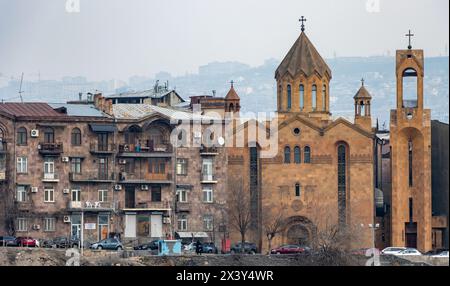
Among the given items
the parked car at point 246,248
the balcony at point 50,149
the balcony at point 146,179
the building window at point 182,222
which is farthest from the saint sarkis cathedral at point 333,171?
the balcony at point 50,149

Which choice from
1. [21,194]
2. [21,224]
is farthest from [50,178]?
[21,224]

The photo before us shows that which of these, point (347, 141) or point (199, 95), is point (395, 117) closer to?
point (347, 141)

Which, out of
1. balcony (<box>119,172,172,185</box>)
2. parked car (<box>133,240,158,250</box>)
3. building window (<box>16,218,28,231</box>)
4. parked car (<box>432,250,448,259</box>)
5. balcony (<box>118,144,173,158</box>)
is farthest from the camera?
balcony (<box>119,172,172,185</box>)

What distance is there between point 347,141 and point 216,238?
290 inches

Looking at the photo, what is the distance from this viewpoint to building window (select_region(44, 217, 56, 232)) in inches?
3612

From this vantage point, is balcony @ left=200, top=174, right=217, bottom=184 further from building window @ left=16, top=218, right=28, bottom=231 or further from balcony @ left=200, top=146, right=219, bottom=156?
building window @ left=16, top=218, right=28, bottom=231

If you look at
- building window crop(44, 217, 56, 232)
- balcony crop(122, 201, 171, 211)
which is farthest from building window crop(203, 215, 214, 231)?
building window crop(44, 217, 56, 232)

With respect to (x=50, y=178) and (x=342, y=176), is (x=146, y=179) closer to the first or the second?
(x=50, y=178)

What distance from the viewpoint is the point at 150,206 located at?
9356 centimetres

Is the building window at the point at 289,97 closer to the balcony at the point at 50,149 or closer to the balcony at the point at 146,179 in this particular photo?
the balcony at the point at 146,179

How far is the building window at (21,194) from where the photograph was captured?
9200 centimetres

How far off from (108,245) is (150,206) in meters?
6.87

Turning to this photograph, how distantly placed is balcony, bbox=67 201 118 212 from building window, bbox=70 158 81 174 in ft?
4.52

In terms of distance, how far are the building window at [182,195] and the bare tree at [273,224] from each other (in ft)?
12.1
